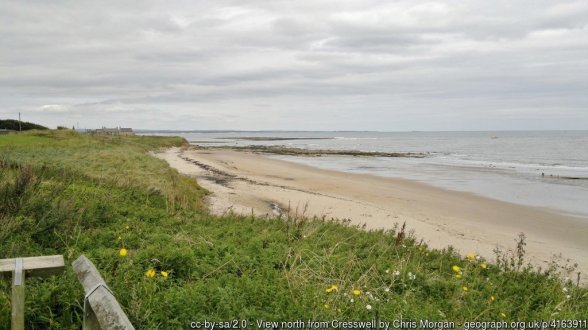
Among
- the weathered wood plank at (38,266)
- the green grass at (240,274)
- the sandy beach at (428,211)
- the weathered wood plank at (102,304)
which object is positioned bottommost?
the sandy beach at (428,211)

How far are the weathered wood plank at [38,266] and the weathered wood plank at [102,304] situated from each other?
6.9 inches

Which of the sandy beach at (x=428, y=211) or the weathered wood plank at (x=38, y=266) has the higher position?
the weathered wood plank at (x=38, y=266)

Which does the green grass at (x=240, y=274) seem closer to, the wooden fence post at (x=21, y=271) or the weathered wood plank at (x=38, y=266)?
the wooden fence post at (x=21, y=271)

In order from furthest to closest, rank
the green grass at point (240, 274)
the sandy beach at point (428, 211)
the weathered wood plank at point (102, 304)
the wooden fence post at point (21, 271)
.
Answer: the sandy beach at point (428, 211), the green grass at point (240, 274), the wooden fence post at point (21, 271), the weathered wood plank at point (102, 304)

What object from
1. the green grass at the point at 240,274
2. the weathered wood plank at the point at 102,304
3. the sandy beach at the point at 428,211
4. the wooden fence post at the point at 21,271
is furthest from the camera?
the sandy beach at the point at 428,211

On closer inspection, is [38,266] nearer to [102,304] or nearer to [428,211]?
[102,304]

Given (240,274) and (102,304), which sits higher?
(102,304)

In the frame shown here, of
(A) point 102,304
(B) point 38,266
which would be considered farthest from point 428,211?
(A) point 102,304

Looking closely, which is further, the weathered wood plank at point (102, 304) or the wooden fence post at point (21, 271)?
Result: the wooden fence post at point (21, 271)

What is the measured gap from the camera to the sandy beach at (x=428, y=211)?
10.8 meters

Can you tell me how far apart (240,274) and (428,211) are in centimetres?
1129

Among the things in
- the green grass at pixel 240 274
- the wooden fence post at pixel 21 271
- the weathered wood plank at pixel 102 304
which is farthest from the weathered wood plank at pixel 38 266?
the green grass at pixel 240 274

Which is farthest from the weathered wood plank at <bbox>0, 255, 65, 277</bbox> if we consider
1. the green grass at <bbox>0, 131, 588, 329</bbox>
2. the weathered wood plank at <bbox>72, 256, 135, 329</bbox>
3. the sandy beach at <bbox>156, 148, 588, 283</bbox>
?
the sandy beach at <bbox>156, 148, 588, 283</bbox>

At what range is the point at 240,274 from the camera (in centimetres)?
541
